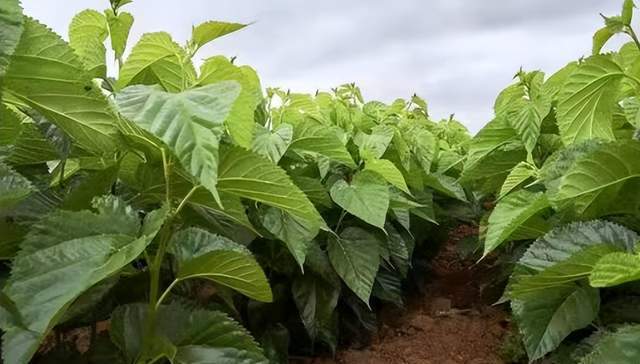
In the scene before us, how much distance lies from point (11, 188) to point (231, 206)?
300 mm

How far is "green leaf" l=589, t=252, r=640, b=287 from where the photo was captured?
920 mm

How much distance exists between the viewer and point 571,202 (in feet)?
3.94

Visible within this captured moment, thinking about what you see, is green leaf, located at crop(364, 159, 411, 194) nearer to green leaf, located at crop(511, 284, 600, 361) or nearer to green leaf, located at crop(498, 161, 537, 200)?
green leaf, located at crop(498, 161, 537, 200)

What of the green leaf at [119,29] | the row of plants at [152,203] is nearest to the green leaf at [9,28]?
the row of plants at [152,203]

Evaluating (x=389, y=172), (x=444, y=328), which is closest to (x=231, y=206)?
(x=389, y=172)

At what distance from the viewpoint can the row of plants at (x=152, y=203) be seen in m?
0.72

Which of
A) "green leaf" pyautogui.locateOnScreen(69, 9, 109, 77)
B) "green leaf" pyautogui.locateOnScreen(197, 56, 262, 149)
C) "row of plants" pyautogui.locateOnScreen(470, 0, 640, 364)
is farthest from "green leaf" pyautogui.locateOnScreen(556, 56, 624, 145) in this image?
"green leaf" pyautogui.locateOnScreen(69, 9, 109, 77)

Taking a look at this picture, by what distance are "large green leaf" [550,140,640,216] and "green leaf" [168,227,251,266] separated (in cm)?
58

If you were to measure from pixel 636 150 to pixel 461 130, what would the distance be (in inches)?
71.8

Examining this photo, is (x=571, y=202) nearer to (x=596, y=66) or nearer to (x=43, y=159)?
(x=596, y=66)

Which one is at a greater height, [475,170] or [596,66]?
[596,66]

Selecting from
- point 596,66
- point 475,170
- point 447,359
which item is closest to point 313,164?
point 475,170

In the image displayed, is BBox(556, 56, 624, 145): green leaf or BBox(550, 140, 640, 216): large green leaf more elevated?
BBox(556, 56, 624, 145): green leaf

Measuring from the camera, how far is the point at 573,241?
3.65 feet
